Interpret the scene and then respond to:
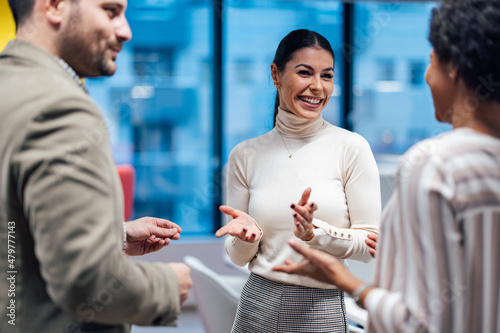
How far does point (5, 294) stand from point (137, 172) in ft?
13.4

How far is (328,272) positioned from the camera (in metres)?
1.05

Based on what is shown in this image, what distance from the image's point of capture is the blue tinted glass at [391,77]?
529 centimetres

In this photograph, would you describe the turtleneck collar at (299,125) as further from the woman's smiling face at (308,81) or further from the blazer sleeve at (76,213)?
the blazer sleeve at (76,213)

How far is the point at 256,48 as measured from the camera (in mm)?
5117

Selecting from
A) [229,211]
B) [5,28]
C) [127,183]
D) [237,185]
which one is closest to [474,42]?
[229,211]

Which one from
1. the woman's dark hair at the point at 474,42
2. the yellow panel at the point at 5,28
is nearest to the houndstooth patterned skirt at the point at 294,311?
the woman's dark hair at the point at 474,42

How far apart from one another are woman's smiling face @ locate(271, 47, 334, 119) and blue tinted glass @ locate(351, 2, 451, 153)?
3627 millimetres

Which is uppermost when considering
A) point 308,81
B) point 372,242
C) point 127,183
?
point 308,81

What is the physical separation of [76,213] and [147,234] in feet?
1.86

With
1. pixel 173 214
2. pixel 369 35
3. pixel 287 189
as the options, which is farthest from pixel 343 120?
pixel 287 189

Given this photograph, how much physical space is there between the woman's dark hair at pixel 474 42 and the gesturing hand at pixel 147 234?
2.80ft

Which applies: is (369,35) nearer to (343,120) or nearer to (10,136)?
(343,120)

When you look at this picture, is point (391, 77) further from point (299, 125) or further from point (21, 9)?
point (21, 9)

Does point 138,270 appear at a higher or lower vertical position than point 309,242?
higher
